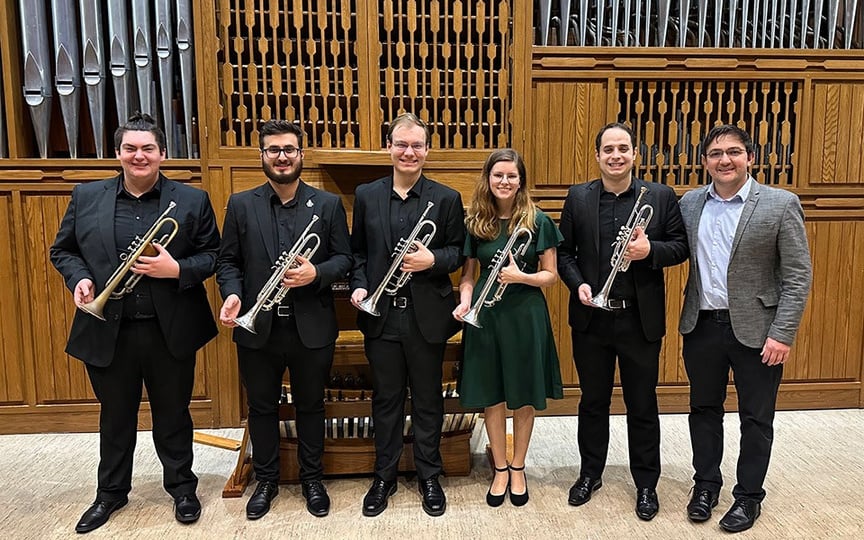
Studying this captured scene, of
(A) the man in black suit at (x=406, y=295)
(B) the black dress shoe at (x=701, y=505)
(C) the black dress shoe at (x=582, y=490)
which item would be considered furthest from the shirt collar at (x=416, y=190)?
(B) the black dress shoe at (x=701, y=505)

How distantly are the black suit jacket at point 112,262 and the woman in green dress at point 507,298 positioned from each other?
119 cm

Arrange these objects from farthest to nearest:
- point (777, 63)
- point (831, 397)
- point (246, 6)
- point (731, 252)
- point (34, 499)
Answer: point (831, 397), point (777, 63), point (246, 6), point (34, 499), point (731, 252)

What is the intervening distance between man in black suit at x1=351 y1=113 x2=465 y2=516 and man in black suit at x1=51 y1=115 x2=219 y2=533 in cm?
75

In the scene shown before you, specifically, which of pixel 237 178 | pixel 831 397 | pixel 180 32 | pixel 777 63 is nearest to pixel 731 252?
pixel 777 63

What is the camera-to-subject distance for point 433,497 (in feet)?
10.2

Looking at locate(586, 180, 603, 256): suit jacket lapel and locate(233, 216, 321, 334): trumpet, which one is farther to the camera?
locate(586, 180, 603, 256): suit jacket lapel

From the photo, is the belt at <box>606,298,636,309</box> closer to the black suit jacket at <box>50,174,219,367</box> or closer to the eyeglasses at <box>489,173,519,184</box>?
Answer: the eyeglasses at <box>489,173,519,184</box>

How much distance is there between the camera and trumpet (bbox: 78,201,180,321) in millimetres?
2695

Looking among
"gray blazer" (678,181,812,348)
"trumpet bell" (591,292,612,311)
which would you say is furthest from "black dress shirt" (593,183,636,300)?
"gray blazer" (678,181,812,348)

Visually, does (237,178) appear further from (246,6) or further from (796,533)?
(796,533)

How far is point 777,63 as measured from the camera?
4129mm

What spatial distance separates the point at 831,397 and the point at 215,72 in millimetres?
4519

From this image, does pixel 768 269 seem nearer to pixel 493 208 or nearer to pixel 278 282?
pixel 493 208

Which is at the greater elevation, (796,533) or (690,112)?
(690,112)
